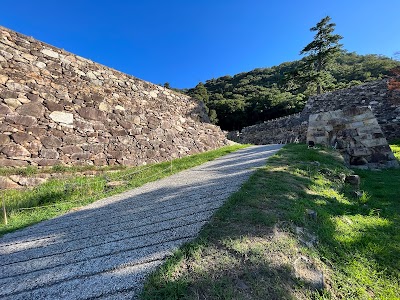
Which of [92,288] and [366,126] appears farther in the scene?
[366,126]

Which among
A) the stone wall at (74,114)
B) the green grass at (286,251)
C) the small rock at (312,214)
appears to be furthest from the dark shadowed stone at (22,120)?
the small rock at (312,214)

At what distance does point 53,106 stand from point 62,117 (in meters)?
0.37

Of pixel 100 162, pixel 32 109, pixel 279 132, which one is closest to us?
pixel 32 109

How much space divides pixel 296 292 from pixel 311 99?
15.7m

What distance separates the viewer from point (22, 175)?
5.30 m

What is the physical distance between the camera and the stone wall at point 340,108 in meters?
11.3

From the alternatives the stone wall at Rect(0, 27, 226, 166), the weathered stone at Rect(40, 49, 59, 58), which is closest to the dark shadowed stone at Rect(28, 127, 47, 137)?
the stone wall at Rect(0, 27, 226, 166)

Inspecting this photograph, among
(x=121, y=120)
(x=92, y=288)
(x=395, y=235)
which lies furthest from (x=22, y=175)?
(x=395, y=235)

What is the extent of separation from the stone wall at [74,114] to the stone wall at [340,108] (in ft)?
24.5

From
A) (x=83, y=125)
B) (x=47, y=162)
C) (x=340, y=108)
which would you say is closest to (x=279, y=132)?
(x=340, y=108)

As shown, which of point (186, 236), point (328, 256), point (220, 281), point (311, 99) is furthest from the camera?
point (311, 99)

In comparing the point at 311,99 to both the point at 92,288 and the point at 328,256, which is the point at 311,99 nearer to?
the point at 328,256

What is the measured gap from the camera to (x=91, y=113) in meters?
7.50

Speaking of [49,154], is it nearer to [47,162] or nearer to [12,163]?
[47,162]
